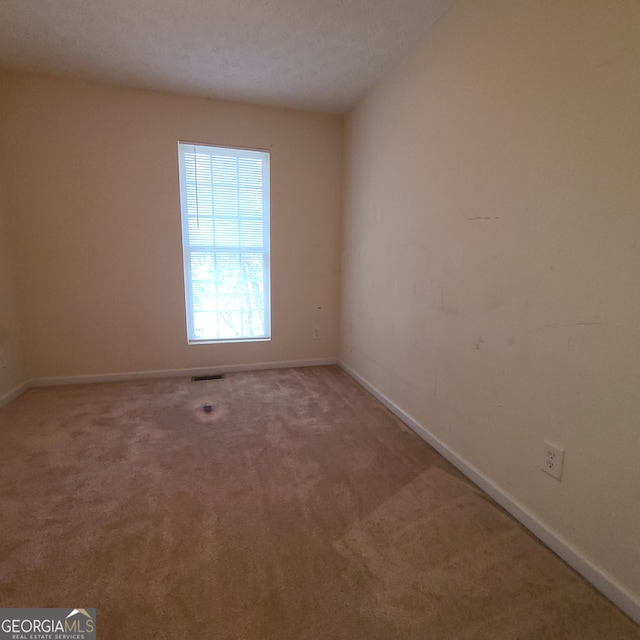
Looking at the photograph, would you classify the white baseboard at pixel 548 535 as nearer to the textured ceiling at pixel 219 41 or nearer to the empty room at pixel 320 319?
the empty room at pixel 320 319

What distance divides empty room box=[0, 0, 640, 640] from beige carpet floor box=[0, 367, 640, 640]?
0.01m

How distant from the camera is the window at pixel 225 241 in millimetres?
3195

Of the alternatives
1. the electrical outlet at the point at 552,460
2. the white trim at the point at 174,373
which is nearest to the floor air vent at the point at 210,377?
the white trim at the point at 174,373

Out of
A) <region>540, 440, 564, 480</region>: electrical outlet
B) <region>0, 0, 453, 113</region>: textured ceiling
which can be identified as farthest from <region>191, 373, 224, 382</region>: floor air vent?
<region>540, 440, 564, 480</region>: electrical outlet

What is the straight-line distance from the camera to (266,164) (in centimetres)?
334

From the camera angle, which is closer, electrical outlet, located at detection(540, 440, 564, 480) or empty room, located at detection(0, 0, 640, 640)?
empty room, located at detection(0, 0, 640, 640)

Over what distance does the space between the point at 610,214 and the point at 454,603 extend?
145 centimetres

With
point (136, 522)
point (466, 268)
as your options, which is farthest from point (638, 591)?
point (136, 522)

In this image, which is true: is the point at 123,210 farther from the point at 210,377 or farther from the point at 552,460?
the point at 552,460

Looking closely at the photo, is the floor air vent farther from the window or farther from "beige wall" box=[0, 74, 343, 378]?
the window

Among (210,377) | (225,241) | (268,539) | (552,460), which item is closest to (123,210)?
(225,241)

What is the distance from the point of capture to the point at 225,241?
11.0 feet

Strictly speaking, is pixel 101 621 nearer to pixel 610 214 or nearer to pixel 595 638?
pixel 595 638

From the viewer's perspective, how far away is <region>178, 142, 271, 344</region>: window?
3.20m
